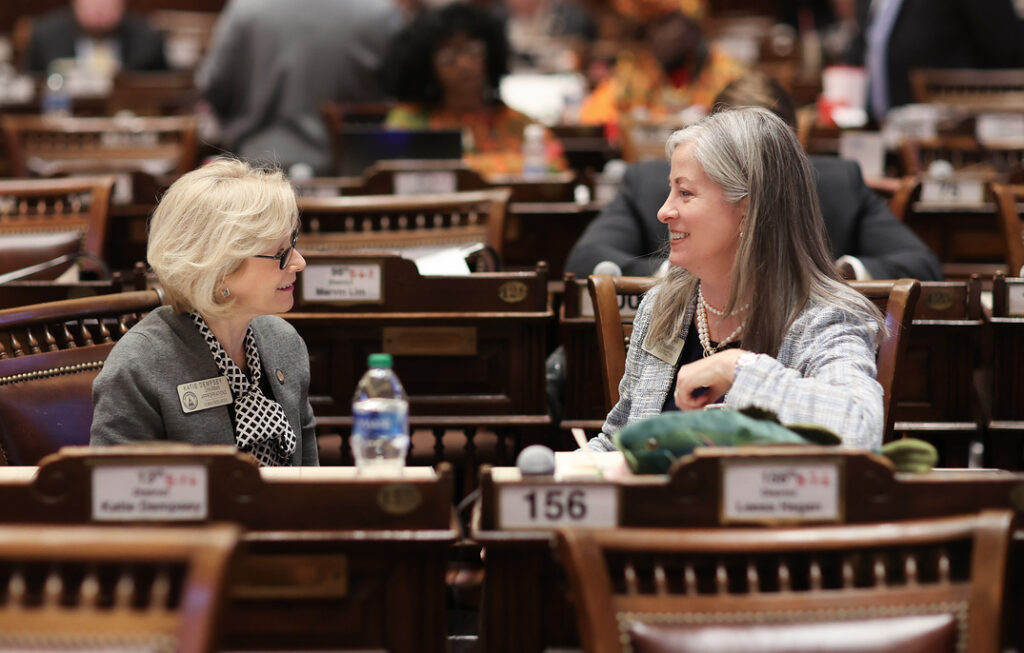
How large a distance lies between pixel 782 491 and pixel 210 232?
1.04 m

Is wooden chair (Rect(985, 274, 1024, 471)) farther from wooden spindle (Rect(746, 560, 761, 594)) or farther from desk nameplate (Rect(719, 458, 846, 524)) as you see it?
wooden spindle (Rect(746, 560, 761, 594))

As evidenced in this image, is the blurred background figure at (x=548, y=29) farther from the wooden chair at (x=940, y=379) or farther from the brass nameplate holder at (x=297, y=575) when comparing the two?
the brass nameplate holder at (x=297, y=575)

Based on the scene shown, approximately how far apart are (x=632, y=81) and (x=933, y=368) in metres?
4.13

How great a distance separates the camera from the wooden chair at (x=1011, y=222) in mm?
2963

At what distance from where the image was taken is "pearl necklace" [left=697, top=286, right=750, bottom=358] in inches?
80.7

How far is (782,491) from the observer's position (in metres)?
1.38

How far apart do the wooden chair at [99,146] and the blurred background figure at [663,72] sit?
2.47m

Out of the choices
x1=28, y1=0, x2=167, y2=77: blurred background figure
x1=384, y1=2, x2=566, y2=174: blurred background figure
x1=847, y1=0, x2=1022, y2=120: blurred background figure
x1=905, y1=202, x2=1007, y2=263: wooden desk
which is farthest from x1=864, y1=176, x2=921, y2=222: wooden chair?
x1=28, y1=0, x2=167, y2=77: blurred background figure

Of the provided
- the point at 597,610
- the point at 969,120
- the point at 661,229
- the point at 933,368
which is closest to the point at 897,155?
the point at 969,120

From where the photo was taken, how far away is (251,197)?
6.49 feet

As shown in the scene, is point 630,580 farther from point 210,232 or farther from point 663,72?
→ point 663,72

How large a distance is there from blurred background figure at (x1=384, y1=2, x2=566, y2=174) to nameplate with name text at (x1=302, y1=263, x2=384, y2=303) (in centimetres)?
235

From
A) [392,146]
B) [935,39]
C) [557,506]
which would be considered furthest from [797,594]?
[935,39]

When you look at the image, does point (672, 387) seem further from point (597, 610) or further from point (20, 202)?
point (20, 202)
